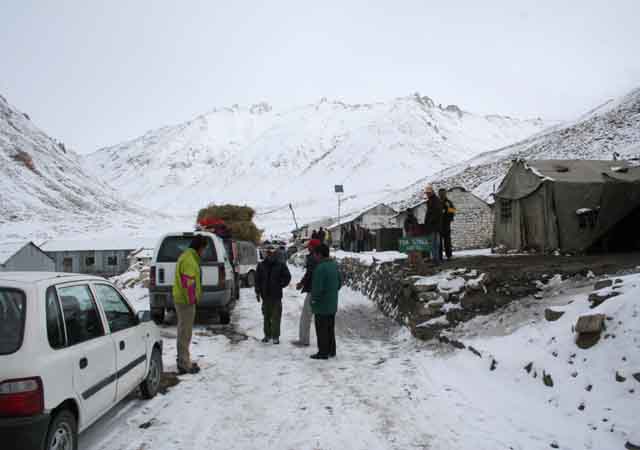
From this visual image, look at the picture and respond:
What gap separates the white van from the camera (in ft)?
34.8

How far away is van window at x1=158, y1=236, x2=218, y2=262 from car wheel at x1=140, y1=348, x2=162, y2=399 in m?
4.78

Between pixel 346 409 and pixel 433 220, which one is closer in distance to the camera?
pixel 346 409

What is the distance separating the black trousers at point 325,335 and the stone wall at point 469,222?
85.2 ft

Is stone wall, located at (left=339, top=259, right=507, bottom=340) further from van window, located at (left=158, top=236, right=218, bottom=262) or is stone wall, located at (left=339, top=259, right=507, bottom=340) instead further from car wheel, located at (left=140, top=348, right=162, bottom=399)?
car wheel, located at (left=140, top=348, right=162, bottom=399)

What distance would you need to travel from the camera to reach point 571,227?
14227 mm

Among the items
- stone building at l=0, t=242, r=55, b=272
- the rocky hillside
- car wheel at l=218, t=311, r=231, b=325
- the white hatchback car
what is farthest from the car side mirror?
the rocky hillside

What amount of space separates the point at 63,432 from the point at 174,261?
725 cm

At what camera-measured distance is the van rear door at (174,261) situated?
34.8 feet

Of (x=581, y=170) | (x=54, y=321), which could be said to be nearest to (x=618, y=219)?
(x=581, y=170)

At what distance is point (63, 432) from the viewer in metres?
3.67

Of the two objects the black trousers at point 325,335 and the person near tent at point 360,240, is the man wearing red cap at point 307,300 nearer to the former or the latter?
the black trousers at point 325,335

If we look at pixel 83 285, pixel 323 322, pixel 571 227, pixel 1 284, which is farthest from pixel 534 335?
pixel 571 227

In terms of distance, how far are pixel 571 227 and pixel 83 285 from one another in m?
13.8

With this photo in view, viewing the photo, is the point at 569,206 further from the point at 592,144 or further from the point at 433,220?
the point at 592,144
